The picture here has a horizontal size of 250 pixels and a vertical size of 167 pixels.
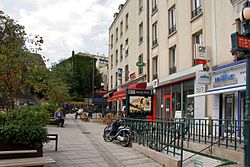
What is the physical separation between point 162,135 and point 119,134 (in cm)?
340

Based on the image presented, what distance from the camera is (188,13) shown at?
16578 mm

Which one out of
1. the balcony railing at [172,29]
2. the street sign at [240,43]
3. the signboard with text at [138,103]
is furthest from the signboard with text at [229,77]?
the street sign at [240,43]

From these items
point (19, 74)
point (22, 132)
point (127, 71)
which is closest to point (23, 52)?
point (19, 74)

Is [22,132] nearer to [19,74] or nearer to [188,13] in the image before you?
[19,74]

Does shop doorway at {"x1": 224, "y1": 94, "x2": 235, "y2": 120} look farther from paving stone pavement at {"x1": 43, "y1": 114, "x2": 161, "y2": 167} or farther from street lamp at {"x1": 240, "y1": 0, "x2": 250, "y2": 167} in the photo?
street lamp at {"x1": 240, "y1": 0, "x2": 250, "y2": 167}

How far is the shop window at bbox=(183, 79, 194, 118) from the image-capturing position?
15.8m

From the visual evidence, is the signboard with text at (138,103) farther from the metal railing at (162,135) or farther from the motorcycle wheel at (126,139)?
the metal railing at (162,135)

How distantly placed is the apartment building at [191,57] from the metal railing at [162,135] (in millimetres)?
3825

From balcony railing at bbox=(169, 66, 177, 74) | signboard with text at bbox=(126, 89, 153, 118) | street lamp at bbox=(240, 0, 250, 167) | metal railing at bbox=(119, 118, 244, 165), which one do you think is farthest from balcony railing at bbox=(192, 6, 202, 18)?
street lamp at bbox=(240, 0, 250, 167)

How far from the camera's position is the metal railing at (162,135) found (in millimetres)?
8156

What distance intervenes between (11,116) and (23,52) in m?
2.87

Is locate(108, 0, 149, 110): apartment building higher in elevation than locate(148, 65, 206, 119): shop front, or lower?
higher

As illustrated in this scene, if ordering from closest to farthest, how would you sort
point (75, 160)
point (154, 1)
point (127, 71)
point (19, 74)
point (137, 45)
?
point (75, 160) → point (19, 74) → point (154, 1) → point (137, 45) → point (127, 71)

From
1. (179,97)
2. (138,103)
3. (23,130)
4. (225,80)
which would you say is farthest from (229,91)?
(23,130)
